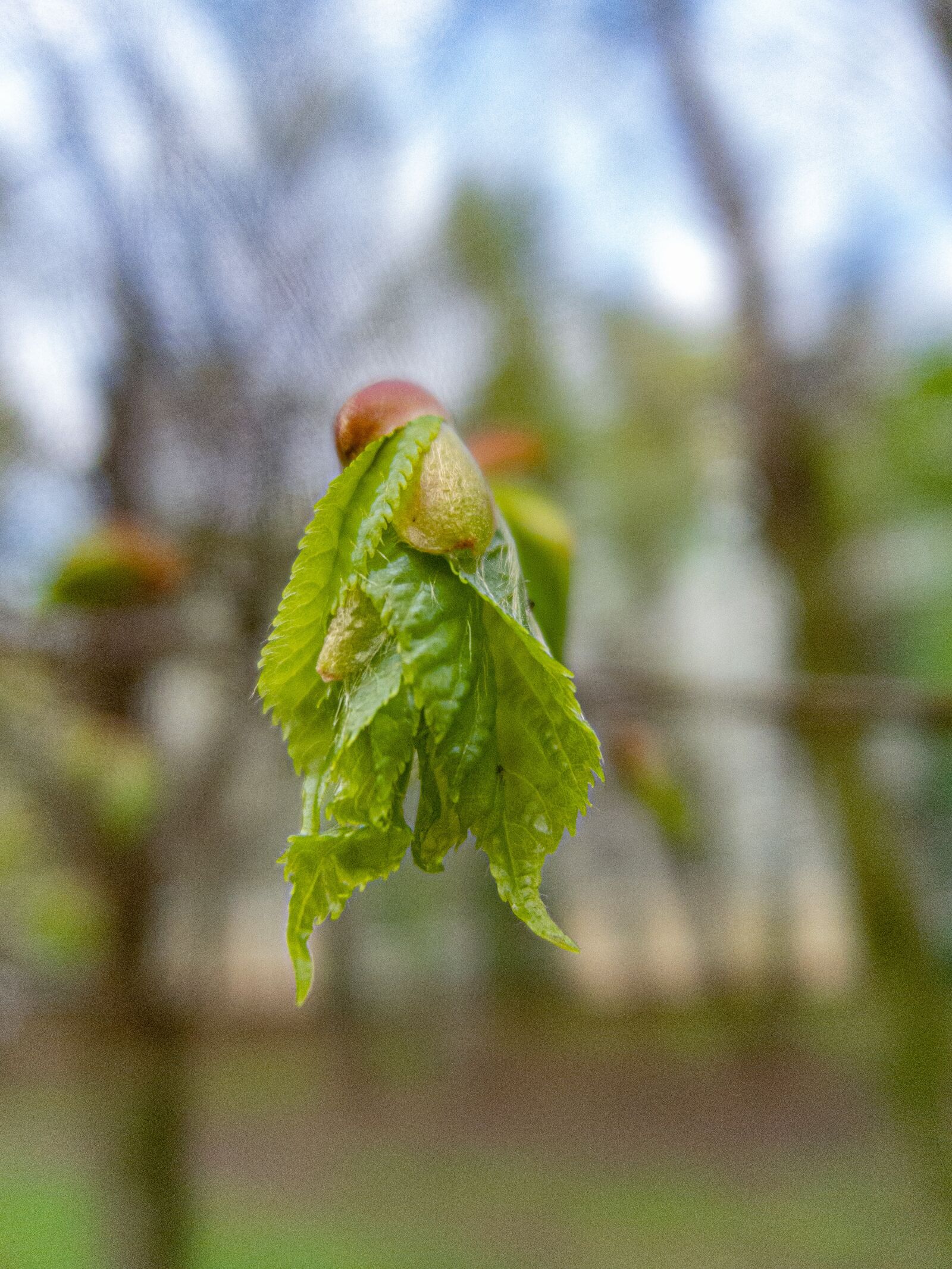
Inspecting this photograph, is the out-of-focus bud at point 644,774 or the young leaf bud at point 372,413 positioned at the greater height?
the out-of-focus bud at point 644,774

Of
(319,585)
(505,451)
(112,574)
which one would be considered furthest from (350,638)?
(112,574)

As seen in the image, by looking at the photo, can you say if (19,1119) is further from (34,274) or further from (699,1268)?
(34,274)

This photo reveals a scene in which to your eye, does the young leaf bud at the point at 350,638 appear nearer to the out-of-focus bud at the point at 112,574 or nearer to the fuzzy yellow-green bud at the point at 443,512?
the fuzzy yellow-green bud at the point at 443,512

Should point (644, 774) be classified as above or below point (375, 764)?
above

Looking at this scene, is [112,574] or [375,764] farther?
[112,574]

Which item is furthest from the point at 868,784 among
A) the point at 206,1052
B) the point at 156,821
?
the point at 206,1052

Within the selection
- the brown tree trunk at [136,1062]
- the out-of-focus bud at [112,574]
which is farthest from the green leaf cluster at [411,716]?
the brown tree trunk at [136,1062]

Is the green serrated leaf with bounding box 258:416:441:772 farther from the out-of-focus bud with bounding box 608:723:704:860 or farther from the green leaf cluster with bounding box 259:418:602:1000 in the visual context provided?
the out-of-focus bud with bounding box 608:723:704:860

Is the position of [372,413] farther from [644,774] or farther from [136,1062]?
[136,1062]
